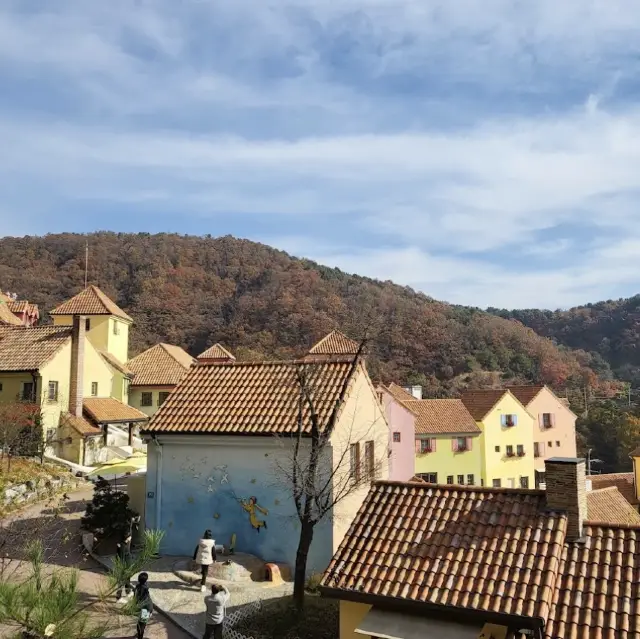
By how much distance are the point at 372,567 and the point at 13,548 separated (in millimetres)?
10045

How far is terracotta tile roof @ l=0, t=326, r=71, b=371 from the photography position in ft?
107

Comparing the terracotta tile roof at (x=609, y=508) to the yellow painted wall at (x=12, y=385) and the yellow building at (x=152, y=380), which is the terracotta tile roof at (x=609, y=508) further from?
the yellow building at (x=152, y=380)

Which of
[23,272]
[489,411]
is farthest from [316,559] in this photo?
[23,272]

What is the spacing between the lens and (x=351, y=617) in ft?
38.0

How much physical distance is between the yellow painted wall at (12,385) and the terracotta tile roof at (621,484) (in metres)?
36.4

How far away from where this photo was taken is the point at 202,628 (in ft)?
45.7

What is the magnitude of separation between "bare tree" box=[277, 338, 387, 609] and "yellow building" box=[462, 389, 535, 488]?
97.2 ft

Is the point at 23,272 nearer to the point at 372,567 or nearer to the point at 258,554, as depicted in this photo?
the point at 258,554

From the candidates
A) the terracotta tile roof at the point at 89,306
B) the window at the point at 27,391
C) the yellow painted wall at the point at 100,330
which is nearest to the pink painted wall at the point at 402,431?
the window at the point at 27,391

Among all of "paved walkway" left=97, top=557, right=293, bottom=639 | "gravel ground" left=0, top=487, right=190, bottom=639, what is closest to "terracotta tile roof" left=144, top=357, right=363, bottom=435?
"paved walkway" left=97, top=557, right=293, bottom=639

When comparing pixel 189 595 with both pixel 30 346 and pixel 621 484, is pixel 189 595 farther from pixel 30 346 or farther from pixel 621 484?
→ pixel 621 484

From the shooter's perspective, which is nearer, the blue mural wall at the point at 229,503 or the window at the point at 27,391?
the blue mural wall at the point at 229,503

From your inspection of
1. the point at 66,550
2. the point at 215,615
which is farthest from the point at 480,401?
the point at 215,615

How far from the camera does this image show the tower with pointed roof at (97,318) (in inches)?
1881
